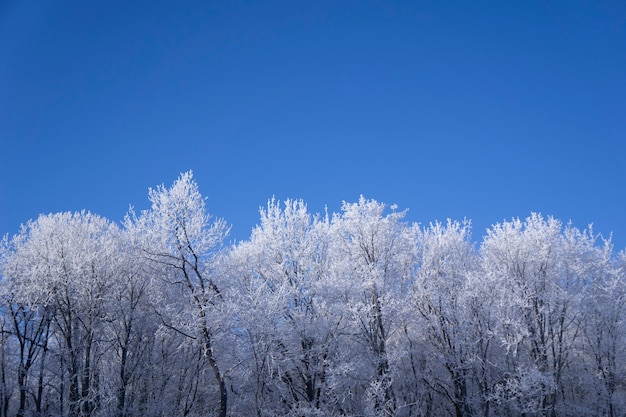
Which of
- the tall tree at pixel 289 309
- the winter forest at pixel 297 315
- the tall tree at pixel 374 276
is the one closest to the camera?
the tall tree at pixel 289 309

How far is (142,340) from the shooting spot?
81.2ft

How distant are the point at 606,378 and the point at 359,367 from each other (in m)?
16.2

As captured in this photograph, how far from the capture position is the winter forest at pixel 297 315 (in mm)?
22516

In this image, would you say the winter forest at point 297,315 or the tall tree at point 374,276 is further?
the tall tree at point 374,276

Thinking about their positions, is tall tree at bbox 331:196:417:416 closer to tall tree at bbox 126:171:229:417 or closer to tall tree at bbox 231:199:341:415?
tall tree at bbox 231:199:341:415

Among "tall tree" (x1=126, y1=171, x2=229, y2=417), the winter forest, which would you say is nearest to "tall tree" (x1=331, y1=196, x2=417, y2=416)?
the winter forest

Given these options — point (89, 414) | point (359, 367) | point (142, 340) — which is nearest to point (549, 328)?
point (359, 367)

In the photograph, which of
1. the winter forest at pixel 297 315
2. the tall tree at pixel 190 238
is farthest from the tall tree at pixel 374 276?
the tall tree at pixel 190 238

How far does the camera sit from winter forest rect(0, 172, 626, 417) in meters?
22.5

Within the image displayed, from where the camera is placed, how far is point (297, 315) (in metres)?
23.2

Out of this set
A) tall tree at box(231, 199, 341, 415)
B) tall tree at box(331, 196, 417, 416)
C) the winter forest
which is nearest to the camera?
tall tree at box(231, 199, 341, 415)

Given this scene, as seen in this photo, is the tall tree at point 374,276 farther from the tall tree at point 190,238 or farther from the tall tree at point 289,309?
the tall tree at point 190,238

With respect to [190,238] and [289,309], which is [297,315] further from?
[190,238]

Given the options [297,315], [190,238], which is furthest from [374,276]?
[190,238]
